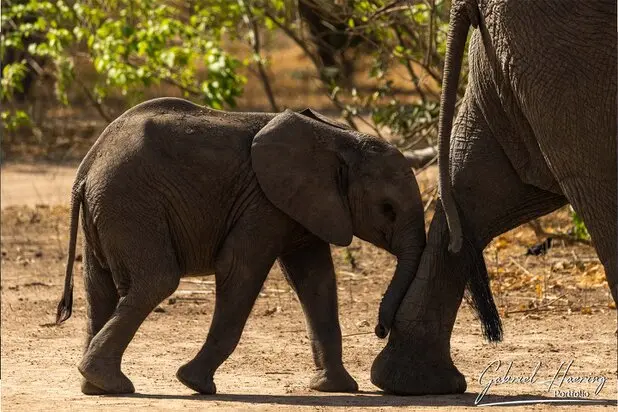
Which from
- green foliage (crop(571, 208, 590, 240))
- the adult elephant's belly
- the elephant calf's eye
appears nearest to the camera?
the adult elephant's belly

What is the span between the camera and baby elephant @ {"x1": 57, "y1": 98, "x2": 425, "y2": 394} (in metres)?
6.07

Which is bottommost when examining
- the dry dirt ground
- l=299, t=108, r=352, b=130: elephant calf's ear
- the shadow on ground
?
the dry dirt ground

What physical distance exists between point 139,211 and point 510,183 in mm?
1560

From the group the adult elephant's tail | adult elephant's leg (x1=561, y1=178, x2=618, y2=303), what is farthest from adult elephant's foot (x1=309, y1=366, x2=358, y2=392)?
adult elephant's leg (x1=561, y1=178, x2=618, y2=303)

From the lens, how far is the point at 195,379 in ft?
19.9

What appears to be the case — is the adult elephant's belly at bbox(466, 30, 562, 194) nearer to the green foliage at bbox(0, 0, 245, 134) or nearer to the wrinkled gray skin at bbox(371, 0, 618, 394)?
the wrinkled gray skin at bbox(371, 0, 618, 394)

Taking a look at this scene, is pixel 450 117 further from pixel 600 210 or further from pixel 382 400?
pixel 382 400

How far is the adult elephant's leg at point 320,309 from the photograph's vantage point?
20.8 ft

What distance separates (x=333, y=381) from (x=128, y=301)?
0.98 meters

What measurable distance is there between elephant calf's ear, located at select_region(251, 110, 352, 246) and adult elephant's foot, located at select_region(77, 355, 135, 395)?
3.20ft

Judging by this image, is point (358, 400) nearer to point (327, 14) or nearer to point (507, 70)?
point (507, 70)

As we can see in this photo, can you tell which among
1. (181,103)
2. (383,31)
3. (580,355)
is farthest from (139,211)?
(383,31)

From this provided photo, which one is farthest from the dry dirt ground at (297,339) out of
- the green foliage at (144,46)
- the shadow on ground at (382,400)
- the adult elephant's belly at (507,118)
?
the green foliage at (144,46)
